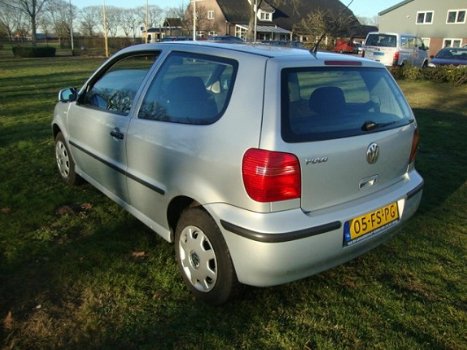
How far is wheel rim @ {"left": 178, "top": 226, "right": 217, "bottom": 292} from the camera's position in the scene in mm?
2762

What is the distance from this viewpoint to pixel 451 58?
20297 millimetres

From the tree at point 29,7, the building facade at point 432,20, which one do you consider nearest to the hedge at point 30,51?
the tree at point 29,7

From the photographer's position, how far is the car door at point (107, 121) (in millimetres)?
3465

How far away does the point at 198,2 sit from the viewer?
190ft

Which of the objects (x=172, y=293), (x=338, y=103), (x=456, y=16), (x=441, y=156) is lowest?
(x=172, y=293)

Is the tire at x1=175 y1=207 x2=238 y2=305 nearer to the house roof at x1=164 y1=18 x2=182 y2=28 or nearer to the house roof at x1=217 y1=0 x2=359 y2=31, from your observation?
the house roof at x1=217 y1=0 x2=359 y2=31

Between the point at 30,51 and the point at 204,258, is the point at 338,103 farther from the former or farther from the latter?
the point at 30,51

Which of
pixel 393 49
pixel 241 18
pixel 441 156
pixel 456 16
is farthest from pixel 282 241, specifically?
pixel 241 18

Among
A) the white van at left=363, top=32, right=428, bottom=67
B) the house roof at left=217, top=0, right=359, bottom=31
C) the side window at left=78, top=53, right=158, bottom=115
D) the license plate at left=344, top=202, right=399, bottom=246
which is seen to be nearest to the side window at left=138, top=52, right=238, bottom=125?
the side window at left=78, top=53, right=158, bottom=115

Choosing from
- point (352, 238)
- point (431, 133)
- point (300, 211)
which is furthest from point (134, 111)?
point (431, 133)

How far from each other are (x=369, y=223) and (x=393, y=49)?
64.5 ft

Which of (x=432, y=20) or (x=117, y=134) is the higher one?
(x=432, y=20)

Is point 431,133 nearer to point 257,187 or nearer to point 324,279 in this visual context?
point 324,279

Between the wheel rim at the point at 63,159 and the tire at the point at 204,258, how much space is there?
2.34 meters
